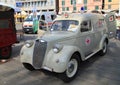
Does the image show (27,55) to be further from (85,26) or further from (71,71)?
(85,26)

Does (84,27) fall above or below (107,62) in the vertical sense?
above

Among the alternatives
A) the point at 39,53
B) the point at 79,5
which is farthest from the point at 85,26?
the point at 79,5

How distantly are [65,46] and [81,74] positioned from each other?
3.93 feet

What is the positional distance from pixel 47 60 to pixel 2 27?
11.6ft

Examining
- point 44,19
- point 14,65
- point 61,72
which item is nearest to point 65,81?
point 61,72

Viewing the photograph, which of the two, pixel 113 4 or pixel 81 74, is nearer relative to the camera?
pixel 81 74

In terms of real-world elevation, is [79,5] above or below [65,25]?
above

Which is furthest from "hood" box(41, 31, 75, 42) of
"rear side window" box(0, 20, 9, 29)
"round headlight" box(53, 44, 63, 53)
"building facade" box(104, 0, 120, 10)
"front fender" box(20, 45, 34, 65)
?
"building facade" box(104, 0, 120, 10)

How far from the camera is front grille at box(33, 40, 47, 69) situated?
5992 millimetres

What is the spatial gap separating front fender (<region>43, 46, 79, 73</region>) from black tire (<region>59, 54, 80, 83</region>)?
248 millimetres

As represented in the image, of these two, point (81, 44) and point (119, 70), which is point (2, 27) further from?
point (119, 70)

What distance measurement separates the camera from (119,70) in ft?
22.9

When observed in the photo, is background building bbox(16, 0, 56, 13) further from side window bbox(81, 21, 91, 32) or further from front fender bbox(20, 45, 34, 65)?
front fender bbox(20, 45, 34, 65)

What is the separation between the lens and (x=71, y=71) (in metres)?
6.15
